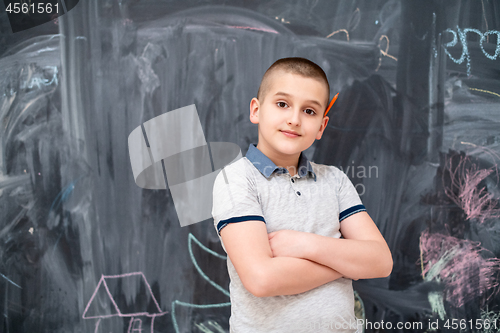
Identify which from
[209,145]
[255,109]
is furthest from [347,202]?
[209,145]

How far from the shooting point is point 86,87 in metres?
1.35

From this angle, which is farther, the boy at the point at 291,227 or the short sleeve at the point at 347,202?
the short sleeve at the point at 347,202

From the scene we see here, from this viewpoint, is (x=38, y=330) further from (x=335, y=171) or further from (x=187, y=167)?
(x=335, y=171)

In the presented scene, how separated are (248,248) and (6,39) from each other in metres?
1.42

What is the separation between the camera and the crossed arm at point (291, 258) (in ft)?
2.62

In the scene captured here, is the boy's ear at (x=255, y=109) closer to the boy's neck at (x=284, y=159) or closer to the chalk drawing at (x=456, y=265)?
the boy's neck at (x=284, y=159)

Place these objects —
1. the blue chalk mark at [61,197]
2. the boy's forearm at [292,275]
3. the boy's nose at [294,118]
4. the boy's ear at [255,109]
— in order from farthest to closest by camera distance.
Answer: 1. the blue chalk mark at [61,197]
2. the boy's ear at [255,109]
3. the boy's nose at [294,118]
4. the boy's forearm at [292,275]

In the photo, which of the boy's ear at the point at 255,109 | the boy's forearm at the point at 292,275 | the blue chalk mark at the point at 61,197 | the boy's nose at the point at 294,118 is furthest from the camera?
the blue chalk mark at the point at 61,197

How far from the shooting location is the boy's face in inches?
36.1

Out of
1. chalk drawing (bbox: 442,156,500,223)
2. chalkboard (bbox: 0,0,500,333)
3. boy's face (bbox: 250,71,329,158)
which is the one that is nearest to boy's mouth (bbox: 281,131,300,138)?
boy's face (bbox: 250,71,329,158)

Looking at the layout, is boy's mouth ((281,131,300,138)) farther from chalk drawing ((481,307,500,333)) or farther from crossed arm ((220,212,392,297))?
chalk drawing ((481,307,500,333))

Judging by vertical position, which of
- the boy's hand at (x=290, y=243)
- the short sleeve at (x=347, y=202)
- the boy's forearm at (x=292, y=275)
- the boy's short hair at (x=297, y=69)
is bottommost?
the boy's forearm at (x=292, y=275)

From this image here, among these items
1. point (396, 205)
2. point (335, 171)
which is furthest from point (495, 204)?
point (335, 171)

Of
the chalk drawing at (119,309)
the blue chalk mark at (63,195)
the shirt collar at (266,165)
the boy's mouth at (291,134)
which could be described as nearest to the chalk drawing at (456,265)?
the shirt collar at (266,165)
